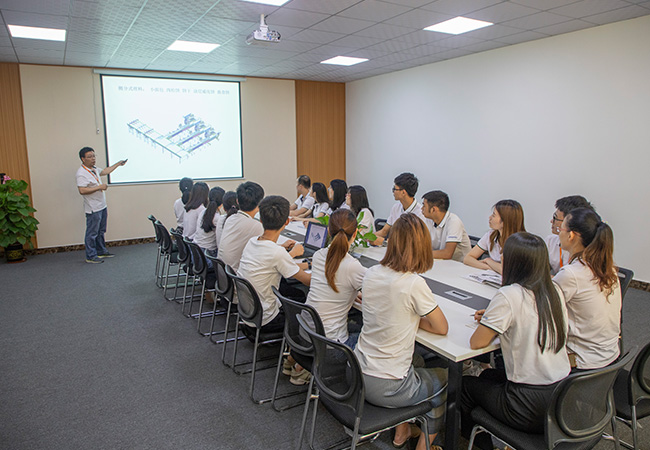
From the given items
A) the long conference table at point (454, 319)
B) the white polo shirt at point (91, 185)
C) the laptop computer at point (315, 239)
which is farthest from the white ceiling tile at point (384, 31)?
the white polo shirt at point (91, 185)

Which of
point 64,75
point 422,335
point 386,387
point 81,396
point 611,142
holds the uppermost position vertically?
point 64,75

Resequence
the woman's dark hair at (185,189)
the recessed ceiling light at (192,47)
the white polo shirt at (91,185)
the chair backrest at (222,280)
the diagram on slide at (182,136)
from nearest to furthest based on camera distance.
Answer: the chair backrest at (222,280)
the woman's dark hair at (185,189)
the recessed ceiling light at (192,47)
the white polo shirt at (91,185)
the diagram on slide at (182,136)

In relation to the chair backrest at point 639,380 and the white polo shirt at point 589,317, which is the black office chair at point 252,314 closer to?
the white polo shirt at point 589,317

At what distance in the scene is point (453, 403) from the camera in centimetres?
202

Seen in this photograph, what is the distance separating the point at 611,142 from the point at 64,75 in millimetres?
7789

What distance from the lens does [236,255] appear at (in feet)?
12.3

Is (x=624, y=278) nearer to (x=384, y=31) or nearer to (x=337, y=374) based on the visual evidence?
(x=337, y=374)

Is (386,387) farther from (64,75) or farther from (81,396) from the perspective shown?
(64,75)

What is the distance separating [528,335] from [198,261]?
295 centimetres

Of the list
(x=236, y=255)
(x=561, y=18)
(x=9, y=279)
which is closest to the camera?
(x=236, y=255)

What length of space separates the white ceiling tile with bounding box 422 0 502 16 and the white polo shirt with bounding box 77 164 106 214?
525cm

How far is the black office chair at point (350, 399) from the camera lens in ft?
6.06

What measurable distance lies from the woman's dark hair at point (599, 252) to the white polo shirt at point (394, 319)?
82 cm

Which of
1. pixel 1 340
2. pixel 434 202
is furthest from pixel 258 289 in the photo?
pixel 1 340
